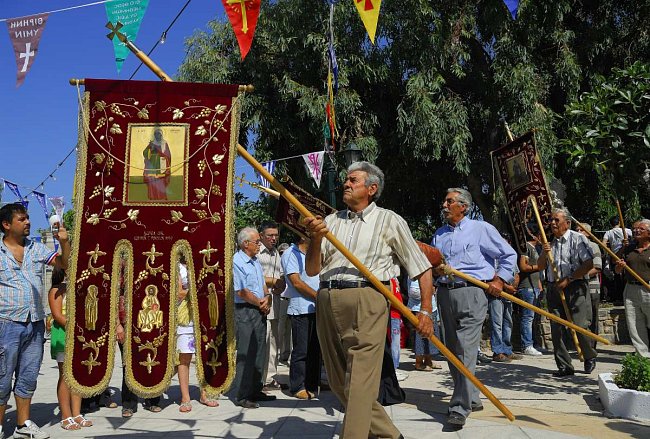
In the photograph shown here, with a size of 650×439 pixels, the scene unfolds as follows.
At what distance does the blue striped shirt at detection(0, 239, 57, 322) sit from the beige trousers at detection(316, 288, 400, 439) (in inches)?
106

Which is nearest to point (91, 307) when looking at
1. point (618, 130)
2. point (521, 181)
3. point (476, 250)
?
point (476, 250)

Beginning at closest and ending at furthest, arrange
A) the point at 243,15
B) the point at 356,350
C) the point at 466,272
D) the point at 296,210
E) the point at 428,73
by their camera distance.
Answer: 1. the point at 356,350
2. the point at 466,272
3. the point at 243,15
4. the point at 296,210
5. the point at 428,73

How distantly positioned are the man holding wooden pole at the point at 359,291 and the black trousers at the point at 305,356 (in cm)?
282

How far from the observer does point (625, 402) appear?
6094mm

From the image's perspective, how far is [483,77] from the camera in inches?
662

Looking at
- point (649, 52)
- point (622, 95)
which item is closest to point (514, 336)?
point (622, 95)

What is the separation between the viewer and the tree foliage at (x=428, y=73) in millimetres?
15688

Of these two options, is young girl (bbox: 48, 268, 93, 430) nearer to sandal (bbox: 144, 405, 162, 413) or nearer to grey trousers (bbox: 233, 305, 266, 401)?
sandal (bbox: 144, 405, 162, 413)

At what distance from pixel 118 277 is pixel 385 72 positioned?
12262 millimetres

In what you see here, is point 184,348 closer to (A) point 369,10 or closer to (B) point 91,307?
(B) point 91,307

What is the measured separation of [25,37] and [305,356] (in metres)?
4.63

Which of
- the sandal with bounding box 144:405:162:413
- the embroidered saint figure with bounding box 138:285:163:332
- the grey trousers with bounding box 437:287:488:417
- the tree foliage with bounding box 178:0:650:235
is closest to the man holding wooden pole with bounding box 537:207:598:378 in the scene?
the grey trousers with bounding box 437:287:488:417

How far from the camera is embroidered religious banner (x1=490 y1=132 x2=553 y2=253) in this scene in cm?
818

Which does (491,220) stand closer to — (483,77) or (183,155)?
(483,77)
